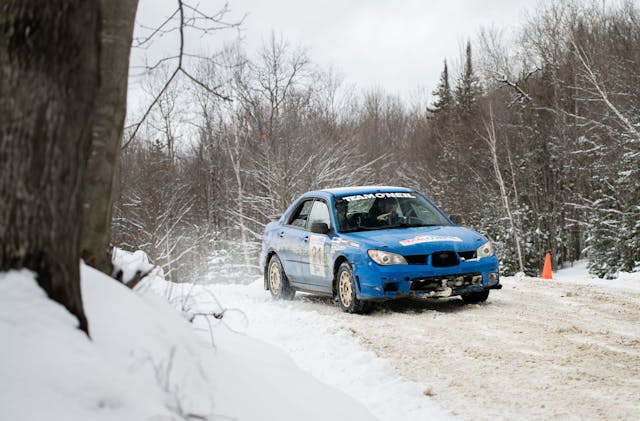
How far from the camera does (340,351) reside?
7121mm

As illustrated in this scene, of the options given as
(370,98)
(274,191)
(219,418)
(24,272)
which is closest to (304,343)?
(219,418)

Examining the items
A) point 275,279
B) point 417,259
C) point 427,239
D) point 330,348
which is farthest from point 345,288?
point 330,348

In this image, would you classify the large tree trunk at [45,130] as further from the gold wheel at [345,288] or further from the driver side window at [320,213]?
the driver side window at [320,213]

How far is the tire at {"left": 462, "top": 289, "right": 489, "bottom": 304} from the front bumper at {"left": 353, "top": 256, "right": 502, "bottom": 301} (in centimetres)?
48

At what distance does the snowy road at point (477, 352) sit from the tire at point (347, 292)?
0.48 feet

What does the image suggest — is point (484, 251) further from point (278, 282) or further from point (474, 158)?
point (474, 158)

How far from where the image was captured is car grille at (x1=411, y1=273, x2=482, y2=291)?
9312 mm

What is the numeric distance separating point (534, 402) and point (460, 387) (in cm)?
65

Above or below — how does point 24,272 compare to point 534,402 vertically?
above

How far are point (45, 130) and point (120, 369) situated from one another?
42.9 inches

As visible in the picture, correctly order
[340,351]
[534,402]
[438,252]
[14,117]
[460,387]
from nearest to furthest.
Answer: [14,117] < [534,402] < [460,387] < [340,351] < [438,252]

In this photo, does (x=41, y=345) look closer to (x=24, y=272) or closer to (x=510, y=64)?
(x=24, y=272)

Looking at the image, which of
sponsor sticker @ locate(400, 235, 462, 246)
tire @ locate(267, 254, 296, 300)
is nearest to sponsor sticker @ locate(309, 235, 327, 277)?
tire @ locate(267, 254, 296, 300)

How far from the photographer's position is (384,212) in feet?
35.1
